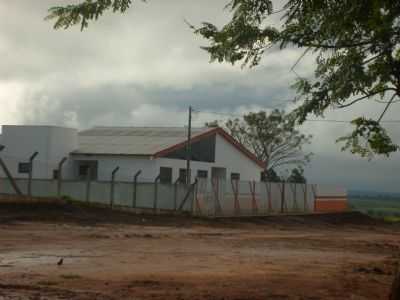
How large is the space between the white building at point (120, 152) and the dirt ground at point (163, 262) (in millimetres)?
13623

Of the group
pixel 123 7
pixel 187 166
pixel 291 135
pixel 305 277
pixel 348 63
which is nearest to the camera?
pixel 123 7

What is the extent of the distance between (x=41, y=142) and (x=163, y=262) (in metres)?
29.6

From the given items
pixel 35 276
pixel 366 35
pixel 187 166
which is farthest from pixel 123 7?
pixel 187 166

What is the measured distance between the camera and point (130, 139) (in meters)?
50.8

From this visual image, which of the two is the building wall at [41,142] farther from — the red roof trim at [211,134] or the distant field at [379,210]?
the distant field at [379,210]

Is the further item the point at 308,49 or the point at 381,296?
the point at 381,296

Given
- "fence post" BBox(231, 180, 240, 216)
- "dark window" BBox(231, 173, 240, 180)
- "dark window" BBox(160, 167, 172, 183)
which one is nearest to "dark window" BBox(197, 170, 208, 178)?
"dark window" BBox(231, 173, 240, 180)

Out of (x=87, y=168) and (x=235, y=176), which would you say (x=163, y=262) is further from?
(x=235, y=176)

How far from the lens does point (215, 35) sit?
426 inches

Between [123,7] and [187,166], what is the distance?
36.2 meters

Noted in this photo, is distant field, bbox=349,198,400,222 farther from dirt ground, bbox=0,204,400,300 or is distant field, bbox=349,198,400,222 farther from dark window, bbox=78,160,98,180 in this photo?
dirt ground, bbox=0,204,400,300

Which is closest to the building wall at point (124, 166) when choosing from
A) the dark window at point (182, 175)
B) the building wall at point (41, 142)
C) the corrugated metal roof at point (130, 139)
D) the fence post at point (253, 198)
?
the corrugated metal roof at point (130, 139)

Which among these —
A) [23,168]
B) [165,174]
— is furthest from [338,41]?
[165,174]

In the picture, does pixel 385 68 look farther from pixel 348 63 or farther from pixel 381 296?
pixel 381 296
